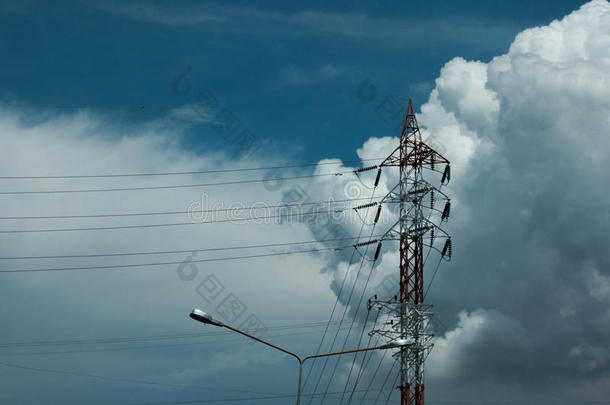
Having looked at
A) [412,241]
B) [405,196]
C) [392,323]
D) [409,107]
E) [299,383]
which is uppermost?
[409,107]

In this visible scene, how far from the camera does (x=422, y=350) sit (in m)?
66.4

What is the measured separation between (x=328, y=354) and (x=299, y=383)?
10.8 feet

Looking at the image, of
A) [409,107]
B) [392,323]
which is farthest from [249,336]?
[409,107]

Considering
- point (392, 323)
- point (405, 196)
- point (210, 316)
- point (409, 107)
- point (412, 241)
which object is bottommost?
point (210, 316)

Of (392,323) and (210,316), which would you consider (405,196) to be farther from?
(210,316)

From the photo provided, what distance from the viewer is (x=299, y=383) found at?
133 ft

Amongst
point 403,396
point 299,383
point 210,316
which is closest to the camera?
point 210,316

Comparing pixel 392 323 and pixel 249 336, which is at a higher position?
pixel 392 323

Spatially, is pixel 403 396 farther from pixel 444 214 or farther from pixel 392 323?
pixel 444 214

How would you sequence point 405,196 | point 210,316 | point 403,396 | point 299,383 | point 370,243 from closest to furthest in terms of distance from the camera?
point 210,316 < point 299,383 < point 403,396 < point 405,196 < point 370,243

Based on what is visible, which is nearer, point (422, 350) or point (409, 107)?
point (422, 350)

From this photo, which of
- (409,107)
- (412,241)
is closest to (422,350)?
(412,241)

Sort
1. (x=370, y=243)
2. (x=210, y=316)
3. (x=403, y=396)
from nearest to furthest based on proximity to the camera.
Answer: (x=210, y=316), (x=403, y=396), (x=370, y=243)

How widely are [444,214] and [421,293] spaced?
9999 mm
